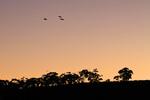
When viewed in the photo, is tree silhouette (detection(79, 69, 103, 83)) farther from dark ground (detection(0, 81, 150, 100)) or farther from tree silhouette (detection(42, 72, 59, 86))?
dark ground (detection(0, 81, 150, 100))

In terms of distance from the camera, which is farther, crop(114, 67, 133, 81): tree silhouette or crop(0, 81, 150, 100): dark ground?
crop(114, 67, 133, 81): tree silhouette

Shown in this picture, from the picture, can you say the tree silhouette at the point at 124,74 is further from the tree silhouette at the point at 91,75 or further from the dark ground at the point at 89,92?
the dark ground at the point at 89,92

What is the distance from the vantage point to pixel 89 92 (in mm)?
21203

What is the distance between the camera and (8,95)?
23281mm

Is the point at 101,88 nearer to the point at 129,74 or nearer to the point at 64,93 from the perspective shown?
the point at 64,93

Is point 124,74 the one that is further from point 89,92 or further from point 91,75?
point 89,92

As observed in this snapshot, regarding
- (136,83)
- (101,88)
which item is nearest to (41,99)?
(101,88)

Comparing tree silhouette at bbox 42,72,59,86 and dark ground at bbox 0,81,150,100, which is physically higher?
tree silhouette at bbox 42,72,59,86

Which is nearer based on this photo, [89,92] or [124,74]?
[89,92]

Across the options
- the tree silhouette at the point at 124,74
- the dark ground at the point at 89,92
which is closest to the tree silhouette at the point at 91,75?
the tree silhouette at the point at 124,74

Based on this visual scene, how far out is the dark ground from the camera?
19375 millimetres

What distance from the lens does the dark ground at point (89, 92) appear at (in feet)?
63.6

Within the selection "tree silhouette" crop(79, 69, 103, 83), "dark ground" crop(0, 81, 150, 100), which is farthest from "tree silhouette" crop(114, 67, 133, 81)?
"dark ground" crop(0, 81, 150, 100)

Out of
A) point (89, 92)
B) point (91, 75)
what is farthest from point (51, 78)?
point (89, 92)
